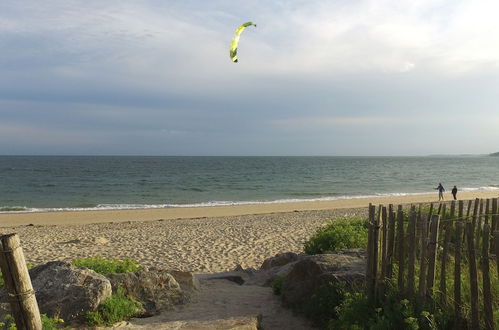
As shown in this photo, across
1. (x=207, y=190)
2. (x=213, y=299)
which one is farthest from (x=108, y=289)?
(x=207, y=190)

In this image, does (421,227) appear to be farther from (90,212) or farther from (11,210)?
(11,210)

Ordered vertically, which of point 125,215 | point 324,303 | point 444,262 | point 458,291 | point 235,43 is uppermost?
point 235,43

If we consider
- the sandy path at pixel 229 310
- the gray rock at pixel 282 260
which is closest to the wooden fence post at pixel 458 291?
the sandy path at pixel 229 310

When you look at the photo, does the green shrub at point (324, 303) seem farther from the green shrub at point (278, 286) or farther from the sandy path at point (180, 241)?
the sandy path at point (180, 241)

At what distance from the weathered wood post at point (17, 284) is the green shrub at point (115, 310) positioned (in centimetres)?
128

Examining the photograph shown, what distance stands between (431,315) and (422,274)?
1.54ft

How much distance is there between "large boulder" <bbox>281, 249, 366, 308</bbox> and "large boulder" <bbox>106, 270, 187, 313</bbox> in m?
1.61

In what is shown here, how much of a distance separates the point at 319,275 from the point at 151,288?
7.96 ft

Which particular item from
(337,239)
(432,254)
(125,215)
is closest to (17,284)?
(432,254)

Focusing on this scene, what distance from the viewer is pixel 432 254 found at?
453 cm

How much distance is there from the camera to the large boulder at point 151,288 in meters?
5.93

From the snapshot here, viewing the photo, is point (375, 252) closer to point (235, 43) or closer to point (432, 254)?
point (432, 254)

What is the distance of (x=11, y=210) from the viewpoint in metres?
28.4

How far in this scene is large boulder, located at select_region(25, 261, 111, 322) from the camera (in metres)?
5.21
